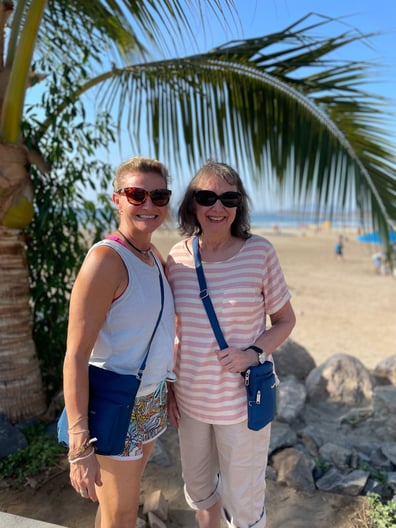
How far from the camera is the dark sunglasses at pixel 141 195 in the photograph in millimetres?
1575

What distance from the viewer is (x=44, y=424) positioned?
9.93ft

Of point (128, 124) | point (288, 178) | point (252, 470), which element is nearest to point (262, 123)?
point (288, 178)

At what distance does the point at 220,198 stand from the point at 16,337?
1.93 meters

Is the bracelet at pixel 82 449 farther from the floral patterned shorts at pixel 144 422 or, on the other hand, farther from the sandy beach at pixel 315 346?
the sandy beach at pixel 315 346

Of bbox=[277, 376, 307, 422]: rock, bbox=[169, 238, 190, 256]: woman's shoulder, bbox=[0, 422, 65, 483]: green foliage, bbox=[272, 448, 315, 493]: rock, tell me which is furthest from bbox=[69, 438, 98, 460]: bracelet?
bbox=[277, 376, 307, 422]: rock

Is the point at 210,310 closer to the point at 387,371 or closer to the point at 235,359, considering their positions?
the point at 235,359

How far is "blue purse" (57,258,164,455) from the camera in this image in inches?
57.1

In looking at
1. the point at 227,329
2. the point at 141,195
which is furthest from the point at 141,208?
the point at 227,329

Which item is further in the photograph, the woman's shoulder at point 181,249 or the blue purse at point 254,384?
the woman's shoulder at point 181,249

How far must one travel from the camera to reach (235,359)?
1645 mm

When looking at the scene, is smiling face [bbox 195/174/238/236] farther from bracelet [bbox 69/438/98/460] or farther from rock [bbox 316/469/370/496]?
rock [bbox 316/469/370/496]

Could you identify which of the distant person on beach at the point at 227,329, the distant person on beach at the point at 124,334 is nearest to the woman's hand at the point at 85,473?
the distant person on beach at the point at 124,334

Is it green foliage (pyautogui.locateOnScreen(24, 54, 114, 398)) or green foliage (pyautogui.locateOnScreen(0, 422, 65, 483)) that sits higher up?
green foliage (pyautogui.locateOnScreen(24, 54, 114, 398))

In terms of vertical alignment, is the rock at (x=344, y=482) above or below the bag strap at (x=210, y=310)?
below
